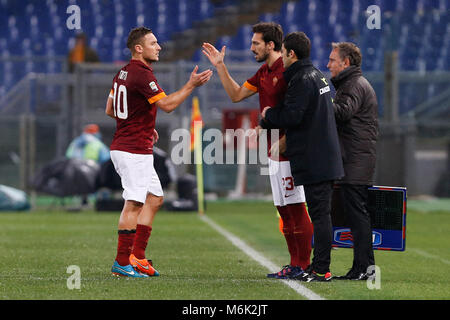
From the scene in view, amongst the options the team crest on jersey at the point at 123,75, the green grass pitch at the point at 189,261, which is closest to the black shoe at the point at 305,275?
the green grass pitch at the point at 189,261

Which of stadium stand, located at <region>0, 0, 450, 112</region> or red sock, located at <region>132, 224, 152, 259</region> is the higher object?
stadium stand, located at <region>0, 0, 450, 112</region>

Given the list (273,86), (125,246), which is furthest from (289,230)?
(125,246)

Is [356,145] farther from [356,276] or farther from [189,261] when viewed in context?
[189,261]

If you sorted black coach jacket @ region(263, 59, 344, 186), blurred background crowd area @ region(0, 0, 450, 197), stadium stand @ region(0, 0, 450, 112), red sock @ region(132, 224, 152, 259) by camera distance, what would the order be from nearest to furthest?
black coach jacket @ region(263, 59, 344, 186)
red sock @ region(132, 224, 152, 259)
blurred background crowd area @ region(0, 0, 450, 197)
stadium stand @ region(0, 0, 450, 112)

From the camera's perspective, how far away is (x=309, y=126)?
643cm

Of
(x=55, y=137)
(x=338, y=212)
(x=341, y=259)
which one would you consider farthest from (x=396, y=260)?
(x=55, y=137)

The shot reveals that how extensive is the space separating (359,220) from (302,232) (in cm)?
44

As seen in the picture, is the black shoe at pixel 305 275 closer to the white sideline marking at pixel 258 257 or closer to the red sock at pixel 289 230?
the white sideline marking at pixel 258 257

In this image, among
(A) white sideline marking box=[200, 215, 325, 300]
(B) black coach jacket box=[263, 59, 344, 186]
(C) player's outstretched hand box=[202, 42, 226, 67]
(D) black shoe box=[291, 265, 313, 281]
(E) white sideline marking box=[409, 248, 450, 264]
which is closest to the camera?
(A) white sideline marking box=[200, 215, 325, 300]

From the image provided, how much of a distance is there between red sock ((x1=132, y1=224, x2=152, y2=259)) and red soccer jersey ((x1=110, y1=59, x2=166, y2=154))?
→ 65cm

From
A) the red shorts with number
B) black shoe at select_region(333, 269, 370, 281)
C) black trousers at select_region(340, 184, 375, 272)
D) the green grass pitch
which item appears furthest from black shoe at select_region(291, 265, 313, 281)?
the red shorts with number

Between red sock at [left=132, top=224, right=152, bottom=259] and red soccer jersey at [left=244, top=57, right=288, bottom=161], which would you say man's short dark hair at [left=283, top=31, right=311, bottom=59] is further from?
red sock at [left=132, top=224, right=152, bottom=259]

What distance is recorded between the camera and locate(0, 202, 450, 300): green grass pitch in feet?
19.3
